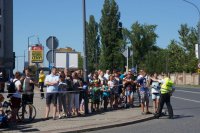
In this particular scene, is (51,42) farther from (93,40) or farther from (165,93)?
(93,40)

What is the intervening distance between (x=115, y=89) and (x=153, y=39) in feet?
213

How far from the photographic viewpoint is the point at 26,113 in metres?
15.1

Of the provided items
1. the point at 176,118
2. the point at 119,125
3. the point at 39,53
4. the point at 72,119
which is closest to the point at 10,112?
the point at 72,119

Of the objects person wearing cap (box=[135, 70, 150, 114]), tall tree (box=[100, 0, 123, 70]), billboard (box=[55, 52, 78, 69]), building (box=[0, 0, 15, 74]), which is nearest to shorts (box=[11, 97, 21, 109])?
billboard (box=[55, 52, 78, 69])

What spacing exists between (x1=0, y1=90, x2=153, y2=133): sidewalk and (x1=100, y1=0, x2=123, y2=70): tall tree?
195ft

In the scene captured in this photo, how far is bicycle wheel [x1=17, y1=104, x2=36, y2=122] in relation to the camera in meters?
14.7

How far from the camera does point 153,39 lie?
83.7m

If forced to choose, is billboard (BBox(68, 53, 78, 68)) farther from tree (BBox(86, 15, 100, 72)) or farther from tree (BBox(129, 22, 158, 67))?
tree (BBox(86, 15, 100, 72))

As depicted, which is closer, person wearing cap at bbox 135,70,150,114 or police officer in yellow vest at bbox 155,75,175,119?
police officer in yellow vest at bbox 155,75,175,119

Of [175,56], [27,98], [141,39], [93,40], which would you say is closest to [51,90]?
[27,98]

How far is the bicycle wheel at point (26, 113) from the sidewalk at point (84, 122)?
23 cm

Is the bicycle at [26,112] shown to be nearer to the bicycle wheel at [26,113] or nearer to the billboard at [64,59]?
the bicycle wheel at [26,113]

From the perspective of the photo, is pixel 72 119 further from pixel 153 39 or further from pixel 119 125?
pixel 153 39

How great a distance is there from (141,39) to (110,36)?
7819mm
